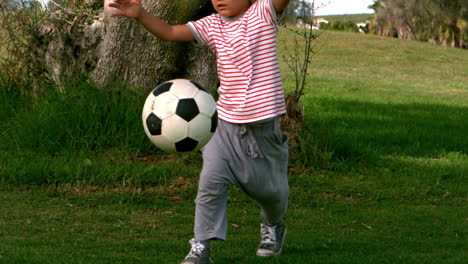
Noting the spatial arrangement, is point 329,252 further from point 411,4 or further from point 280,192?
point 411,4

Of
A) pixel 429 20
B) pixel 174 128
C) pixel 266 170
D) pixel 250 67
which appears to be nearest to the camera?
pixel 174 128

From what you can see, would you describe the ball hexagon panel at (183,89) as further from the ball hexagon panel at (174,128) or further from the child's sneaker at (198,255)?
the child's sneaker at (198,255)

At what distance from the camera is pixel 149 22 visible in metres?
4.70

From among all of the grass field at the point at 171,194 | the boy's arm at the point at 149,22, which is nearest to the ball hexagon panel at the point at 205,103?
the boy's arm at the point at 149,22

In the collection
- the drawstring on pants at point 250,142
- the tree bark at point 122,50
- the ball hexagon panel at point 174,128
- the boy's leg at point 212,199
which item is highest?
the tree bark at point 122,50

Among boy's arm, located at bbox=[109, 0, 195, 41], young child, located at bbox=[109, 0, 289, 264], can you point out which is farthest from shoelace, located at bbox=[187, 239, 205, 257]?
boy's arm, located at bbox=[109, 0, 195, 41]

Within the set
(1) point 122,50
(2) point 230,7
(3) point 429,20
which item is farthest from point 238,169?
(3) point 429,20

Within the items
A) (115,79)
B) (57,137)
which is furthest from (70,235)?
(115,79)

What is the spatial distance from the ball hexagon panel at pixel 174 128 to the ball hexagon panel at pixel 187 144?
2 cm

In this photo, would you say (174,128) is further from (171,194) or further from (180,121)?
(171,194)

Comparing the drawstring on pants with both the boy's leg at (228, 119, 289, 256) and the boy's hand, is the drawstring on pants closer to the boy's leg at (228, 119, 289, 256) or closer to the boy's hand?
the boy's leg at (228, 119, 289, 256)

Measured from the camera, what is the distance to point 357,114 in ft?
41.4

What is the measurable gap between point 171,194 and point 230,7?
2.65m

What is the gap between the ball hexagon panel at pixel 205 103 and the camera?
430cm
